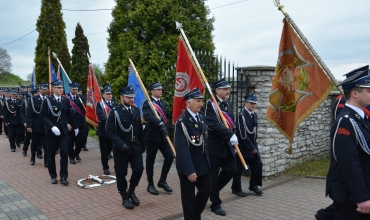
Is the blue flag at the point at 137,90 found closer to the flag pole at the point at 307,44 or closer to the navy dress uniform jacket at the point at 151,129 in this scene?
the navy dress uniform jacket at the point at 151,129

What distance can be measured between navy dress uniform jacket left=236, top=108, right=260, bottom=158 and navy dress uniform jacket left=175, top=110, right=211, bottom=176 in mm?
1749

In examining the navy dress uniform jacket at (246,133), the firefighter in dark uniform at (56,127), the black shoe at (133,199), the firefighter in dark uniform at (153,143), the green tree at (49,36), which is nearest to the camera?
the black shoe at (133,199)

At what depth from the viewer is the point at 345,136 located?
3068 mm

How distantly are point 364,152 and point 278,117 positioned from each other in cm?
204

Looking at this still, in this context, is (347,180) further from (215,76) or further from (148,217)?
(215,76)

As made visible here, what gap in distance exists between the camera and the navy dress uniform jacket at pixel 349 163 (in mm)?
2961

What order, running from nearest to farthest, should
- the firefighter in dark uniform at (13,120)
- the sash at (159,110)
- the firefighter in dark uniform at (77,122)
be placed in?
the sash at (159,110) → the firefighter in dark uniform at (77,122) → the firefighter in dark uniform at (13,120)

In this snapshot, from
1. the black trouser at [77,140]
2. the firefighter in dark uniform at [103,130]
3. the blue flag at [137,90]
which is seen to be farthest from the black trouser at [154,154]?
the black trouser at [77,140]

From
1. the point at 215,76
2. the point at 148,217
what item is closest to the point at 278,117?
the point at 148,217

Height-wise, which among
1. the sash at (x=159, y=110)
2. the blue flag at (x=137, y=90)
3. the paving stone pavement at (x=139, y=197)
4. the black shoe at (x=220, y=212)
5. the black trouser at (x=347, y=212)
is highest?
the blue flag at (x=137, y=90)

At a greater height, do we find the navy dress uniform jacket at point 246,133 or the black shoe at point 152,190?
the navy dress uniform jacket at point 246,133

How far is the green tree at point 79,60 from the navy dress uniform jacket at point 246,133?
1352 cm

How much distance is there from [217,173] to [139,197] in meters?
1.71

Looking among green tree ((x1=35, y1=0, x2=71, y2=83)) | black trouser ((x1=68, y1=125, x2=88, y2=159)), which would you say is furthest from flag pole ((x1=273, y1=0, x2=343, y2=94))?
green tree ((x1=35, y1=0, x2=71, y2=83))
